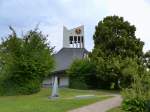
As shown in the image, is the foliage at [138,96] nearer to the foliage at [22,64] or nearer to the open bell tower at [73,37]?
the foliage at [22,64]

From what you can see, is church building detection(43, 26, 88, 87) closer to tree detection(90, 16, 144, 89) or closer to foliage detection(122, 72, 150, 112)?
tree detection(90, 16, 144, 89)

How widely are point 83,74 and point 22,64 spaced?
1260cm

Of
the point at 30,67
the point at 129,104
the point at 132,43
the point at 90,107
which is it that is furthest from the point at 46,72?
the point at 129,104

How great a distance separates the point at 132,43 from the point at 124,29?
7.75 feet

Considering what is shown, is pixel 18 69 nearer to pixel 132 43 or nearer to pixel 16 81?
pixel 16 81

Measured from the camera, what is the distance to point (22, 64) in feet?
135

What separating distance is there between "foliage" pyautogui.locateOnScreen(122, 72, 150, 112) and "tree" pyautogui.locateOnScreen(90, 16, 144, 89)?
22206 mm

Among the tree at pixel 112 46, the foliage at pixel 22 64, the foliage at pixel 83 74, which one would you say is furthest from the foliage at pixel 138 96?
the foliage at pixel 83 74

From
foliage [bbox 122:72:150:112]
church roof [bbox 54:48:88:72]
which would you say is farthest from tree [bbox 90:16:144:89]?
foliage [bbox 122:72:150:112]

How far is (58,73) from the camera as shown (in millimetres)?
62219

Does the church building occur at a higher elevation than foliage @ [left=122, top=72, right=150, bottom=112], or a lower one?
higher

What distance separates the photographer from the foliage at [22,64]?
41.5 metres

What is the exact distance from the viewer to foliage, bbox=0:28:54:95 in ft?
136

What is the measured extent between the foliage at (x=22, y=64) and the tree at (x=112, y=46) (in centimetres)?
782
